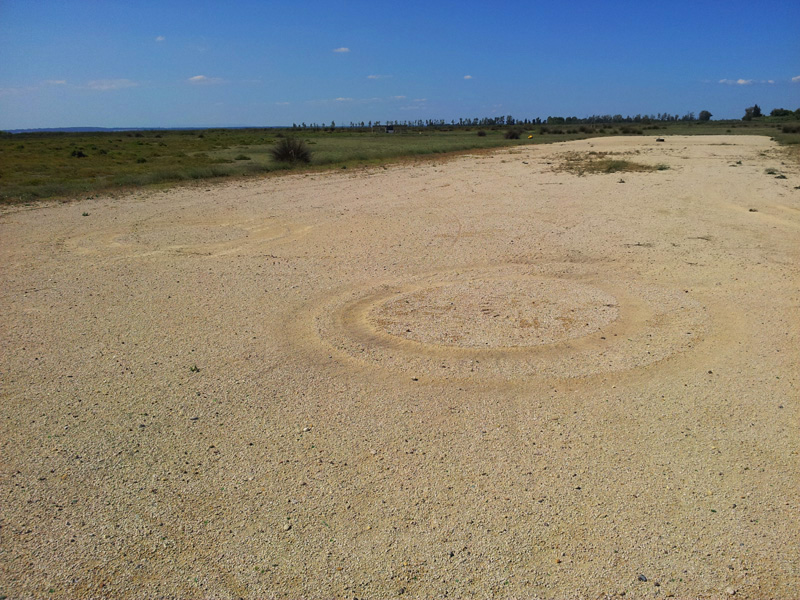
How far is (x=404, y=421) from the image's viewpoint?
14.2 feet

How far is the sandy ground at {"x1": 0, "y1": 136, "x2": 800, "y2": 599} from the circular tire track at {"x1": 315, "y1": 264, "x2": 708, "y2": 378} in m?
0.04

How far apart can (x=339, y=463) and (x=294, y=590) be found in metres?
1.04

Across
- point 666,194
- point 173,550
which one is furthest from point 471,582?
point 666,194

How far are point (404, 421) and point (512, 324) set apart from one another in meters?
2.28

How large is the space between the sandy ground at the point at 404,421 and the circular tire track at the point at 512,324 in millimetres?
36

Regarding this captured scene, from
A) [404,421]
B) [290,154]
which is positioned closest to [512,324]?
[404,421]

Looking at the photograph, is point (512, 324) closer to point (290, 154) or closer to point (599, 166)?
point (599, 166)

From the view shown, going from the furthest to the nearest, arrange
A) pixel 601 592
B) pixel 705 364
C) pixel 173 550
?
1. pixel 705 364
2. pixel 173 550
3. pixel 601 592

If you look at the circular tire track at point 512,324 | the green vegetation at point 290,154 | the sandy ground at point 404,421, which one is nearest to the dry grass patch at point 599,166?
the sandy ground at point 404,421

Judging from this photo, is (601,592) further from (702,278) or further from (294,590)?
(702,278)

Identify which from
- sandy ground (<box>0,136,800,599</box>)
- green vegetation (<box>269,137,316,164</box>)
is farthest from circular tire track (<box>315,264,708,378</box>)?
green vegetation (<box>269,137,316,164</box>)

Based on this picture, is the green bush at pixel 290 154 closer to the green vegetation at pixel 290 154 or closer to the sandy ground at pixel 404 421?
the green vegetation at pixel 290 154

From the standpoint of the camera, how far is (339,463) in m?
3.84

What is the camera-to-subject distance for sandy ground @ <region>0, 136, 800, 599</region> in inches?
119
